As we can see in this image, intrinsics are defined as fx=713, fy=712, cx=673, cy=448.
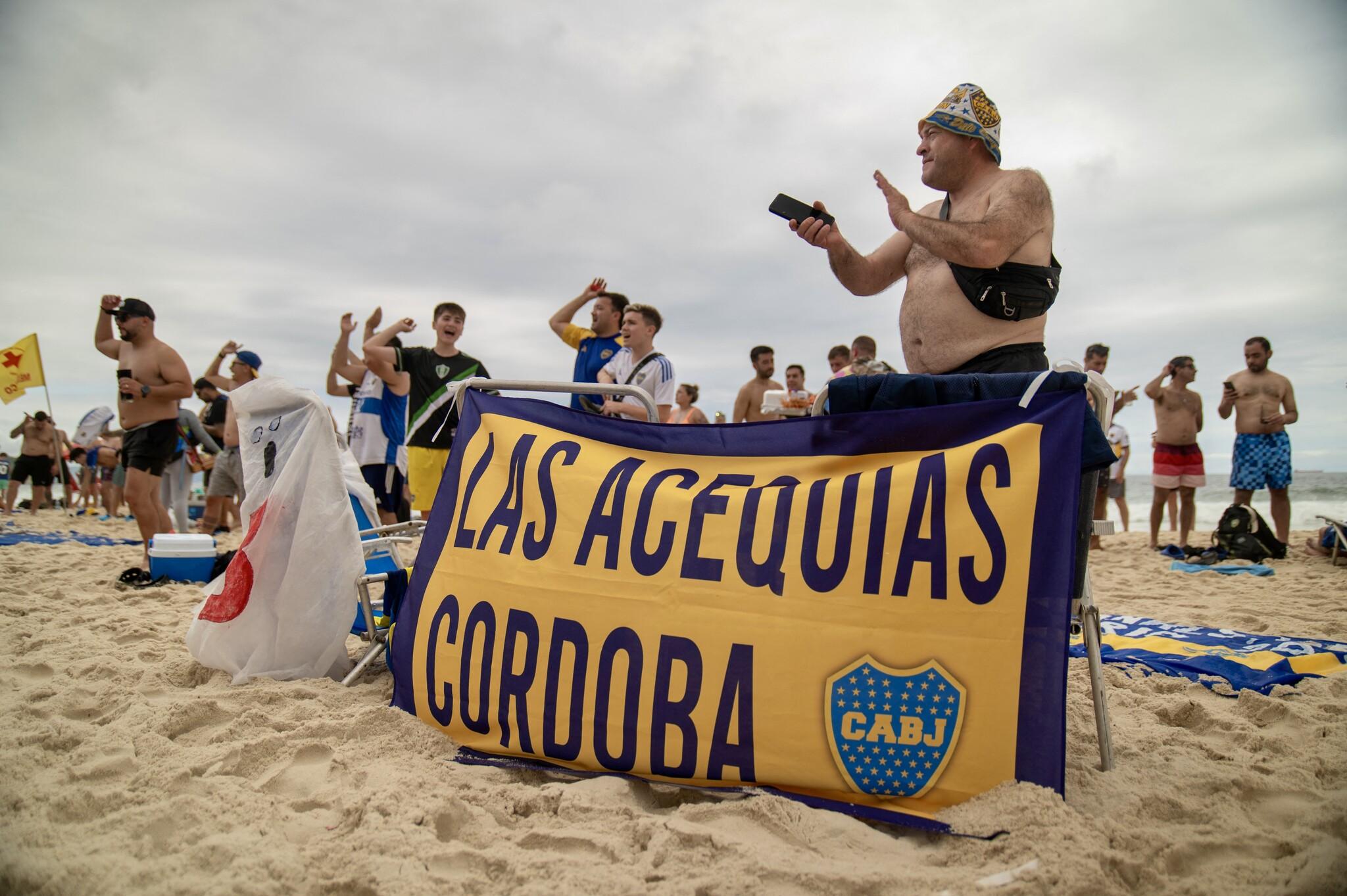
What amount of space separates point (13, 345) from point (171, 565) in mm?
9071

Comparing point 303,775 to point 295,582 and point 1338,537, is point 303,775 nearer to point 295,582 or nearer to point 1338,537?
point 295,582

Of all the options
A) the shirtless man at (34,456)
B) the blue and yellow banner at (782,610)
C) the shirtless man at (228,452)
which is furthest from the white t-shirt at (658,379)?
the shirtless man at (34,456)

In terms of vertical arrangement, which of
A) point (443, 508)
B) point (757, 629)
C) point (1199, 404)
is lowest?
point (757, 629)

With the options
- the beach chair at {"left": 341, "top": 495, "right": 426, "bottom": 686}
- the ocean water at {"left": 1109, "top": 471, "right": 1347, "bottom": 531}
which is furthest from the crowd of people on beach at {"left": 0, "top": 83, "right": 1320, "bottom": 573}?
the ocean water at {"left": 1109, "top": 471, "right": 1347, "bottom": 531}

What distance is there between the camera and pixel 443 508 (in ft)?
8.04

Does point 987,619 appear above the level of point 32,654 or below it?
above

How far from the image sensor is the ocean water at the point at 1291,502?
17.6 metres

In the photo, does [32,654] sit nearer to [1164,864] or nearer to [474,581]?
[474,581]

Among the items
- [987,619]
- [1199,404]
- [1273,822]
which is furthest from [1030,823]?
[1199,404]

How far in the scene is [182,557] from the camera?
4.87m

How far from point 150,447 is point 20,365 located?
26.6 feet

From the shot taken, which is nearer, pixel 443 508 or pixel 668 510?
pixel 668 510

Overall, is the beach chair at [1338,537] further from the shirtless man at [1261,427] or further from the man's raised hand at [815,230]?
the man's raised hand at [815,230]

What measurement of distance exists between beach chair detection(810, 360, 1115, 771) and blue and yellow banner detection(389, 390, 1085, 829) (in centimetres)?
10
